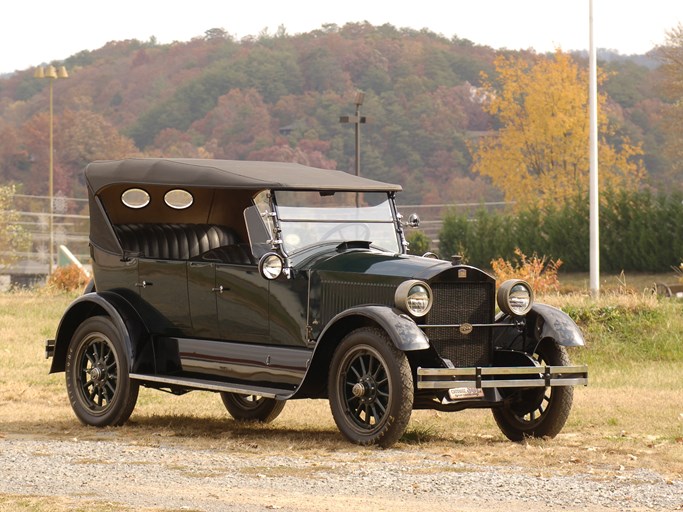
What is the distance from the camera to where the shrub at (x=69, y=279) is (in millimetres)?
32031

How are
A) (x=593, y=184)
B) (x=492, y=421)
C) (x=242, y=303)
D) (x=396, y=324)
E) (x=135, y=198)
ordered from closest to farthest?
1. (x=396, y=324)
2. (x=242, y=303)
3. (x=492, y=421)
4. (x=135, y=198)
5. (x=593, y=184)

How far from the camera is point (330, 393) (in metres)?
9.62

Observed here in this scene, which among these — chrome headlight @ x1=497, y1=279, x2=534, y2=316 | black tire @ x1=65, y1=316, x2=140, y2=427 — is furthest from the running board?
chrome headlight @ x1=497, y1=279, x2=534, y2=316

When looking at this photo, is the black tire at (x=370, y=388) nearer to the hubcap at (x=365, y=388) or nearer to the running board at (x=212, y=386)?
the hubcap at (x=365, y=388)

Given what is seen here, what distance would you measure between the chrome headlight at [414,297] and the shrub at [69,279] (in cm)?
2296

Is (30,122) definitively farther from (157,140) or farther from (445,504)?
(445,504)

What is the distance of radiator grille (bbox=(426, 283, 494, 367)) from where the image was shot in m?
9.69

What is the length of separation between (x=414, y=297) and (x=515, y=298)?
1.08m

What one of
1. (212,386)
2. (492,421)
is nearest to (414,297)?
(212,386)

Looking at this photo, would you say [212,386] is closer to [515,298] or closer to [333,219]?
[333,219]

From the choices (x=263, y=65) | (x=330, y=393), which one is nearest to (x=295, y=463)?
(x=330, y=393)

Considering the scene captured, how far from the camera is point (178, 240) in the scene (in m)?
11.7

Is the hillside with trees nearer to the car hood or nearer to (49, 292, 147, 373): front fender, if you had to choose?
(49, 292, 147, 373): front fender

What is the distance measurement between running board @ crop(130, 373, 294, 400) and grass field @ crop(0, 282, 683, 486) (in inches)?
14.7
